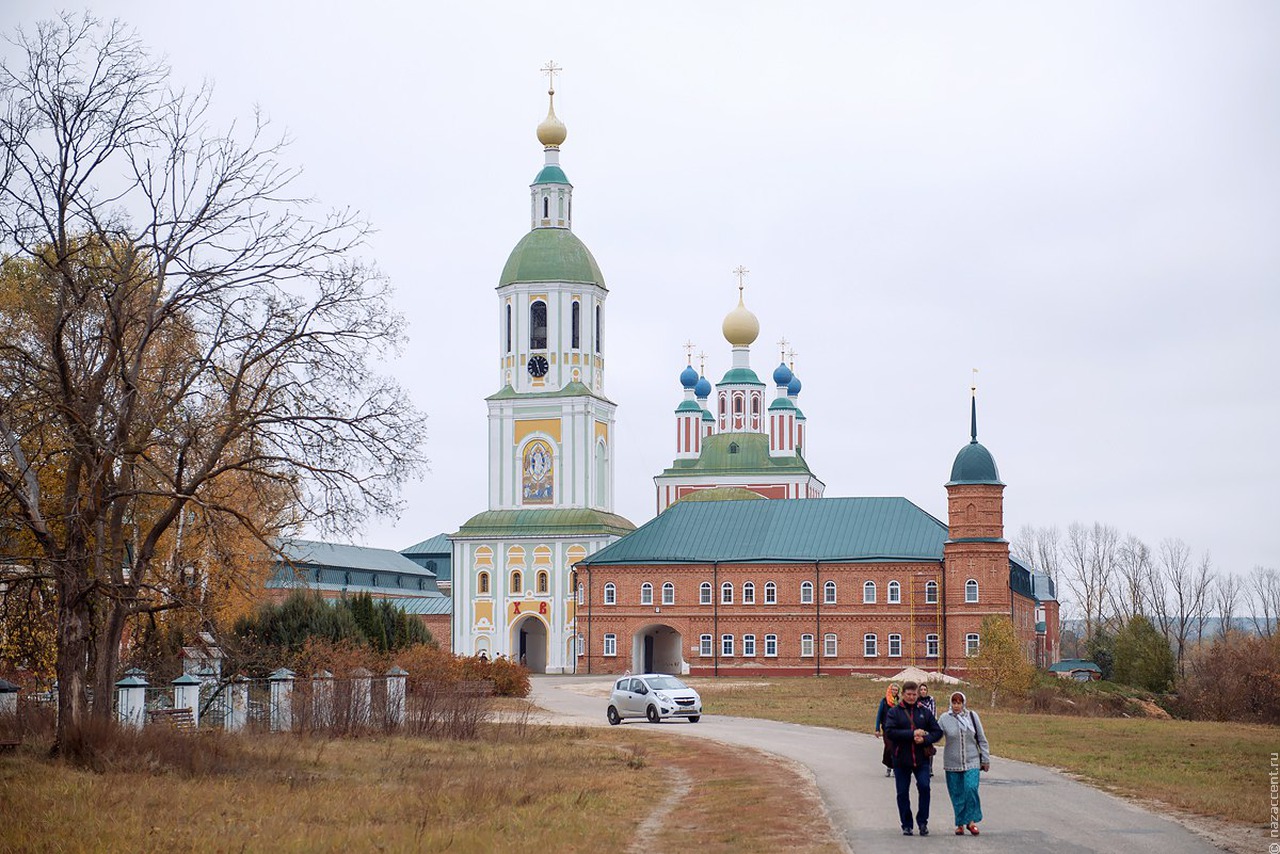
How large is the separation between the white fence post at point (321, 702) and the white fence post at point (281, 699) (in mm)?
511

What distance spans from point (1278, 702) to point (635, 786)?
101 ft

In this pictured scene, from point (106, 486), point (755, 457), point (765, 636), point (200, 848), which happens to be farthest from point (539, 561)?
point (200, 848)

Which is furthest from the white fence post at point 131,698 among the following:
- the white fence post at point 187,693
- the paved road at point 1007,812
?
the paved road at point 1007,812

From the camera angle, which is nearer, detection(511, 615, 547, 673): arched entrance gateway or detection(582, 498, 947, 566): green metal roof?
detection(582, 498, 947, 566): green metal roof

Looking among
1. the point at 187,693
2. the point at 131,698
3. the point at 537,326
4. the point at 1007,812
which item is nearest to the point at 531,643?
the point at 537,326

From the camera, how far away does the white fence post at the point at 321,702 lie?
28219mm

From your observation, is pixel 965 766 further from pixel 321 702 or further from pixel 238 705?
pixel 238 705

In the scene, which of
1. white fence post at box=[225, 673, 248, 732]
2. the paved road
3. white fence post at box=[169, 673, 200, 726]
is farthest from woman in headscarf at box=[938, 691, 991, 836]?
white fence post at box=[225, 673, 248, 732]

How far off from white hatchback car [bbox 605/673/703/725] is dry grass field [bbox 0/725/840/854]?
10911mm

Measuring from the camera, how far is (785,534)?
224 ft

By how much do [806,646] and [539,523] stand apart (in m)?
14.6

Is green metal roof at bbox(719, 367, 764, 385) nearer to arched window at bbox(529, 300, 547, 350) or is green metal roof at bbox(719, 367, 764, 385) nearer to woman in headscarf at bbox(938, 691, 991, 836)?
arched window at bbox(529, 300, 547, 350)

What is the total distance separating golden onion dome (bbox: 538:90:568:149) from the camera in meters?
79.2

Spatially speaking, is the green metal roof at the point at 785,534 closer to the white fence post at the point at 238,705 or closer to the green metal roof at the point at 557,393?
the green metal roof at the point at 557,393
